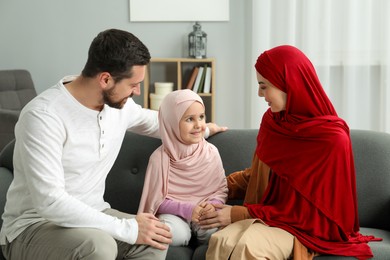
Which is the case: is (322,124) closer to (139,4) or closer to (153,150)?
(153,150)

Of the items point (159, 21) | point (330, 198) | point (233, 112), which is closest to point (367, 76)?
point (233, 112)

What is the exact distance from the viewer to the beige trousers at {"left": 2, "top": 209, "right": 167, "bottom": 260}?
2.07 m

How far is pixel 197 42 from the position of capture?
5227 millimetres

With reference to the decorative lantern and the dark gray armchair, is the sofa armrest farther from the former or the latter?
the decorative lantern

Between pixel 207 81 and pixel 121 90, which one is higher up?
pixel 121 90

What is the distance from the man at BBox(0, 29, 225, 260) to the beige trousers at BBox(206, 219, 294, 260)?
0.61 ft

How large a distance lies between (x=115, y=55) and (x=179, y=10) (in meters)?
3.15

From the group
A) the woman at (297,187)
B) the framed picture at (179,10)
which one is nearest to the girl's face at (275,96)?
the woman at (297,187)

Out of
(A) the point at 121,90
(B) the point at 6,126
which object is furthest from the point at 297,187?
(B) the point at 6,126

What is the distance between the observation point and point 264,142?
8.20 feet

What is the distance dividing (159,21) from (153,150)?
273 centimetres

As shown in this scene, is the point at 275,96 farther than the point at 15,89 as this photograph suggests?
No

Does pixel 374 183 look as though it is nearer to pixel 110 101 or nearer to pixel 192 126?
pixel 192 126

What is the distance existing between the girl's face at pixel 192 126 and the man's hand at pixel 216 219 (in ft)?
1.05
